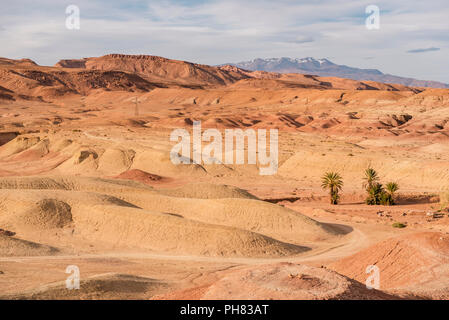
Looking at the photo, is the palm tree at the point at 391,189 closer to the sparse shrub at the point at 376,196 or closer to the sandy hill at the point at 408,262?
the sparse shrub at the point at 376,196

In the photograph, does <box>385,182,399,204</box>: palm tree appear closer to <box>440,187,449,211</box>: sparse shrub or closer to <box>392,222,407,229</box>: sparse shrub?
<box>440,187,449,211</box>: sparse shrub

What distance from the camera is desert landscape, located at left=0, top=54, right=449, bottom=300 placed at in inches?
638

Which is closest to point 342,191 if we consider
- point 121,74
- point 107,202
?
point 107,202

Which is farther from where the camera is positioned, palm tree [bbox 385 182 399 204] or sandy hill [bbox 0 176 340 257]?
palm tree [bbox 385 182 399 204]

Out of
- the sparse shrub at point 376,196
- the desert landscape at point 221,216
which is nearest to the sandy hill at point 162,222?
the desert landscape at point 221,216

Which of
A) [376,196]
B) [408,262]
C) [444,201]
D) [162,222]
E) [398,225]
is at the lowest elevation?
[398,225]

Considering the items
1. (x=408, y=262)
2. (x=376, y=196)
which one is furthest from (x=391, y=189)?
(x=408, y=262)

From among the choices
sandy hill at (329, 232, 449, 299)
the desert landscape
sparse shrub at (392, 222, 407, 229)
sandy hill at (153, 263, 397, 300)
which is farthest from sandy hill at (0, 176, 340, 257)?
sandy hill at (153, 263, 397, 300)

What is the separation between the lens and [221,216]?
Answer: 29812 mm

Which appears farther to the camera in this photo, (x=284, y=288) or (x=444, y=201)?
(x=444, y=201)

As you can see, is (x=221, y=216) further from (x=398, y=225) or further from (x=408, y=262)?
(x=408, y=262)

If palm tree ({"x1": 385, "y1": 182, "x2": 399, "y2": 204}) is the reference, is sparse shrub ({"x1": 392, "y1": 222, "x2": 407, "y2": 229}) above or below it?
below

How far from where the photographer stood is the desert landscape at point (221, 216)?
16203 millimetres
